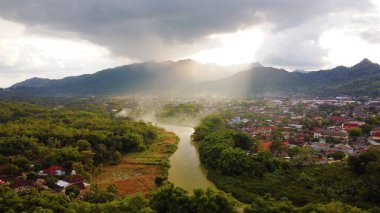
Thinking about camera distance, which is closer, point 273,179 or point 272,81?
point 273,179

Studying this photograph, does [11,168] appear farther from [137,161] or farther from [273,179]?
[273,179]

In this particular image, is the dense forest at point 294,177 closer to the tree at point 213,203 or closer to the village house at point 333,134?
the tree at point 213,203

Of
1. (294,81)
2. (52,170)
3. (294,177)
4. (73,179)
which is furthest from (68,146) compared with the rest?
(294,81)

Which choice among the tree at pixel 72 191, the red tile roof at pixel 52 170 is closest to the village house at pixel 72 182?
the tree at pixel 72 191

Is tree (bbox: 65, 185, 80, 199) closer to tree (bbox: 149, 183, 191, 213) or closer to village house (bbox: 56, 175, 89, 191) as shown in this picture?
village house (bbox: 56, 175, 89, 191)

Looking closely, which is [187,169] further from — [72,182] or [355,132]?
[355,132]

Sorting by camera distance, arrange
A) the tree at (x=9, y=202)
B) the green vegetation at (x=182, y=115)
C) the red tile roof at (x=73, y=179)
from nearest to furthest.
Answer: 1. the tree at (x=9, y=202)
2. the red tile roof at (x=73, y=179)
3. the green vegetation at (x=182, y=115)

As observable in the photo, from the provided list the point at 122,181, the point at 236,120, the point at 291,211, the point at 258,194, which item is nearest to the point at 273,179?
the point at 258,194

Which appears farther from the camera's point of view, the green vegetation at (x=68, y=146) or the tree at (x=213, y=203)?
the green vegetation at (x=68, y=146)
